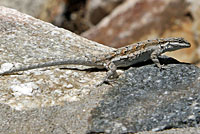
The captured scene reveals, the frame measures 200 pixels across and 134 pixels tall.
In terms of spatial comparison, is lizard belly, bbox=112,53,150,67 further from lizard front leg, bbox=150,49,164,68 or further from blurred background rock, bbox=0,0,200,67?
blurred background rock, bbox=0,0,200,67

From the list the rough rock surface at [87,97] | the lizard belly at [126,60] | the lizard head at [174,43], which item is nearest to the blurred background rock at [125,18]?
the lizard head at [174,43]

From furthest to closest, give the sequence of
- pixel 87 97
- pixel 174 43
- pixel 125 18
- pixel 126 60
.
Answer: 1. pixel 125 18
2. pixel 174 43
3. pixel 126 60
4. pixel 87 97

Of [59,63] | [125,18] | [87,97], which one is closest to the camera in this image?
[87,97]

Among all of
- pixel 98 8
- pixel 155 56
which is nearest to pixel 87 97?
pixel 155 56

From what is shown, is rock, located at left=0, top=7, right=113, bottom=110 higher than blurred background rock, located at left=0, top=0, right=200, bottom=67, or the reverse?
blurred background rock, located at left=0, top=0, right=200, bottom=67

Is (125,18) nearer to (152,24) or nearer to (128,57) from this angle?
(152,24)

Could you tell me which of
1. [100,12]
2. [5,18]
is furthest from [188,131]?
[100,12]

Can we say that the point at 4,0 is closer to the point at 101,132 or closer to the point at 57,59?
the point at 57,59

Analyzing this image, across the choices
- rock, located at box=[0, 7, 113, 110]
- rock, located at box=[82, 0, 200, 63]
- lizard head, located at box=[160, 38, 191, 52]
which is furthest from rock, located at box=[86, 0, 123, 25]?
lizard head, located at box=[160, 38, 191, 52]
